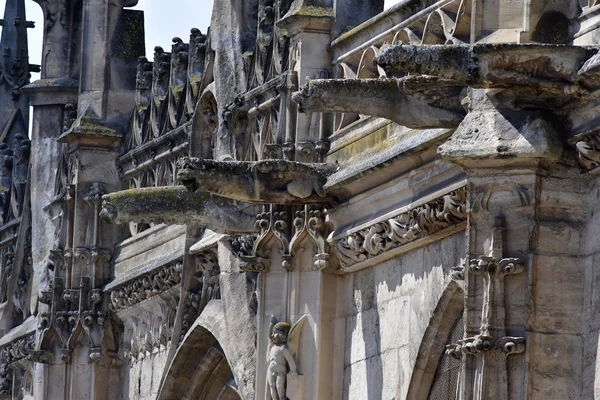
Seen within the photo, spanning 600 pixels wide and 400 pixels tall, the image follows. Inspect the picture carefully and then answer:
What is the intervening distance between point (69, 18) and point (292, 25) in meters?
7.27

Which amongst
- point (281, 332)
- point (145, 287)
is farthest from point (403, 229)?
point (145, 287)

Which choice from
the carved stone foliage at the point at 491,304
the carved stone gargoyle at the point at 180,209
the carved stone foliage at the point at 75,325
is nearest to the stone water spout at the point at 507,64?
the carved stone foliage at the point at 491,304

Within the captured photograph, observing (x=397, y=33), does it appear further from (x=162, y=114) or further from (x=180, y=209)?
(x=162, y=114)

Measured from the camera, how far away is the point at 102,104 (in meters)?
22.4

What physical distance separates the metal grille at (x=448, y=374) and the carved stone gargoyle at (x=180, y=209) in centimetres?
246

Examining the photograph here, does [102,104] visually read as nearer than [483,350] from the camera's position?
No

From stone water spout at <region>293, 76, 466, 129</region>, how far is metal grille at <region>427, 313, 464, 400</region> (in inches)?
66.6

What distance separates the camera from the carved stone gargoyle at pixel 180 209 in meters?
17.5

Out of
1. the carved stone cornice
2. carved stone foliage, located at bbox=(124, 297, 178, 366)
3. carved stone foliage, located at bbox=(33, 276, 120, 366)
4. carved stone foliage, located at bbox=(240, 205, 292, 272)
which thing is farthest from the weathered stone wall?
the carved stone cornice

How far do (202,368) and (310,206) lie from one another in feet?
10.9

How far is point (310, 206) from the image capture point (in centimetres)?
1688

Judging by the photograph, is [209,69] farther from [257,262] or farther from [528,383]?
[528,383]

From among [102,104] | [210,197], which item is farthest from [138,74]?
[210,197]

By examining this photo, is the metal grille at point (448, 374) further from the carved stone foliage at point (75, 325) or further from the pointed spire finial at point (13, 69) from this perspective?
the pointed spire finial at point (13, 69)
